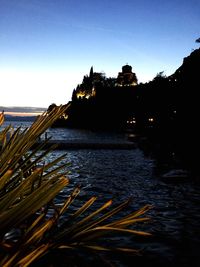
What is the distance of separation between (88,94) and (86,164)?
141 m

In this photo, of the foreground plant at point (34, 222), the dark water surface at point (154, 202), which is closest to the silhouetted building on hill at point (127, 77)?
the dark water surface at point (154, 202)

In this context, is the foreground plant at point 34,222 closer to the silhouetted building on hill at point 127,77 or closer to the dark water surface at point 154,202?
the dark water surface at point 154,202

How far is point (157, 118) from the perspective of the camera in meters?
55.2

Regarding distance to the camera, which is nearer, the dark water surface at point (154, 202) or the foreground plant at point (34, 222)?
the foreground plant at point (34, 222)

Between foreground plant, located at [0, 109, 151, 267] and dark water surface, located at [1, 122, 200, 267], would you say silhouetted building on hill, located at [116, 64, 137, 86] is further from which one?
foreground plant, located at [0, 109, 151, 267]

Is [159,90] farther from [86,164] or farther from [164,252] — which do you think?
[164,252]

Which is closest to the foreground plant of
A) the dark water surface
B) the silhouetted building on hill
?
the dark water surface

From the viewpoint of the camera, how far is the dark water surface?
7.19 m

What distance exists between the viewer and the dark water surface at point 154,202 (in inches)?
283

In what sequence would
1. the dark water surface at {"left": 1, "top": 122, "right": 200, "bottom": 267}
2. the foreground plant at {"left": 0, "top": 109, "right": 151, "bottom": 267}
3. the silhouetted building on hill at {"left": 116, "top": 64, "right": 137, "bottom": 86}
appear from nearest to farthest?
the foreground plant at {"left": 0, "top": 109, "right": 151, "bottom": 267}
the dark water surface at {"left": 1, "top": 122, "right": 200, "bottom": 267}
the silhouetted building on hill at {"left": 116, "top": 64, "right": 137, "bottom": 86}

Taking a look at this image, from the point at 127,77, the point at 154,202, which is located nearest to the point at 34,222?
the point at 154,202

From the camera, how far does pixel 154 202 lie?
1263 cm

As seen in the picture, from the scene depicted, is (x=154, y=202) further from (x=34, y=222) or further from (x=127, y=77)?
(x=127, y=77)

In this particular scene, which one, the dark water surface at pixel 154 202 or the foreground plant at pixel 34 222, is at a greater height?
the foreground plant at pixel 34 222
